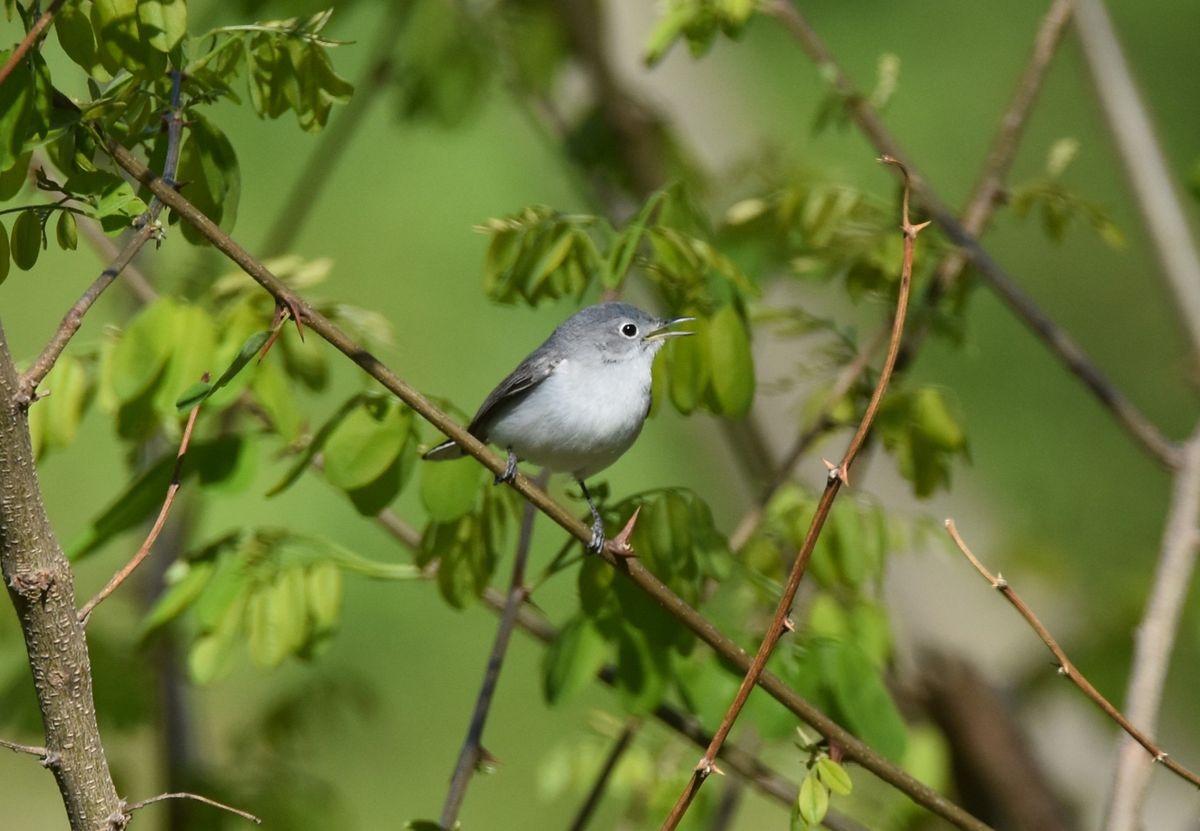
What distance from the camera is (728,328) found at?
232 centimetres

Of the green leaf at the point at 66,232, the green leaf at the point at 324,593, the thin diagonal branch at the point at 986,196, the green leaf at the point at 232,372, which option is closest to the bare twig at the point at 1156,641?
the thin diagonal branch at the point at 986,196

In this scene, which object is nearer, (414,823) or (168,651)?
(414,823)

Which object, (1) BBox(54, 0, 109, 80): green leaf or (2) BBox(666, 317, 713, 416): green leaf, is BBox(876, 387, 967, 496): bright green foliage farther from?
(1) BBox(54, 0, 109, 80): green leaf

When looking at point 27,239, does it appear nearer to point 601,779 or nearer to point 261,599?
point 261,599

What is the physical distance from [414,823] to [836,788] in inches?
31.0

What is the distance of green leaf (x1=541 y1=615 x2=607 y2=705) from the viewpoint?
7.72ft

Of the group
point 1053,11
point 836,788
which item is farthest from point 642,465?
point 836,788

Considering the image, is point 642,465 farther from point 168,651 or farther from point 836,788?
point 836,788

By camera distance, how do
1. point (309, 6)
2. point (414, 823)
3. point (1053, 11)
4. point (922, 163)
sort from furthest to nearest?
1. point (922, 163)
2. point (309, 6)
3. point (1053, 11)
4. point (414, 823)

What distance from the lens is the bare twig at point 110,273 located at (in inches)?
61.8

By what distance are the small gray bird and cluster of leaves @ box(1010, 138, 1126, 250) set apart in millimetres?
816

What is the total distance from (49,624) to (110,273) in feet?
1.46

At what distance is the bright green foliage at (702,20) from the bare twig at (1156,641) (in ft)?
4.50

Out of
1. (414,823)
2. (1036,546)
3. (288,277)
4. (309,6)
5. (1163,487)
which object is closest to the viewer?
(414,823)
